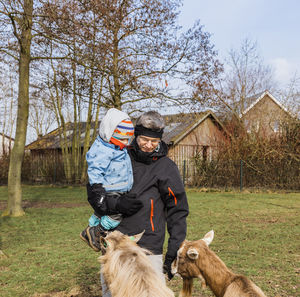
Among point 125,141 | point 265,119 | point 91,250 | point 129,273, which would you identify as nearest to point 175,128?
point 265,119

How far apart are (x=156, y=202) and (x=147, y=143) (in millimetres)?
522

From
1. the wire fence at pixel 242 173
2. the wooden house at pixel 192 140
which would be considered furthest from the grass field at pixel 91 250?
the wooden house at pixel 192 140

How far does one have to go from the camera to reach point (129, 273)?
6.94ft

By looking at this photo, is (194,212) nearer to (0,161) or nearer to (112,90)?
(112,90)

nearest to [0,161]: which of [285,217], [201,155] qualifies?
[201,155]

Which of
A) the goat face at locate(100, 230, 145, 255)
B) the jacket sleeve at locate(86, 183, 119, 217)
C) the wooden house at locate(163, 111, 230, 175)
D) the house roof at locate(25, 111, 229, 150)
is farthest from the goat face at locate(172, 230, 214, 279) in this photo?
the wooden house at locate(163, 111, 230, 175)

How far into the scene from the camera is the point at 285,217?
38.8 ft

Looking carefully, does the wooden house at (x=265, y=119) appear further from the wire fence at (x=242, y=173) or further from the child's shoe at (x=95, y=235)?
the child's shoe at (x=95, y=235)

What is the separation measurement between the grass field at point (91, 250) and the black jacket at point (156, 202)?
2421mm

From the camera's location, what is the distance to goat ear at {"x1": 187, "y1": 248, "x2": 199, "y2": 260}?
345 centimetres

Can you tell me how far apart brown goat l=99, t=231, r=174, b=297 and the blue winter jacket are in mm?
583

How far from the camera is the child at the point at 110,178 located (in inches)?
107

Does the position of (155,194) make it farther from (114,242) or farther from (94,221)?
(114,242)

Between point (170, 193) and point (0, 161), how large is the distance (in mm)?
30160
